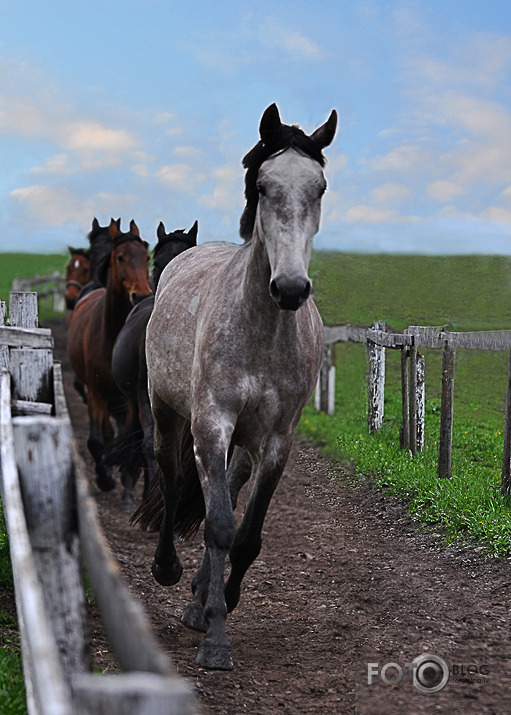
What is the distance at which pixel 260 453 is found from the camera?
170 inches

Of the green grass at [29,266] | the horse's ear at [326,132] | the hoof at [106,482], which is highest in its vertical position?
the green grass at [29,266]

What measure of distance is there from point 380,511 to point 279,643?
2.64 metres

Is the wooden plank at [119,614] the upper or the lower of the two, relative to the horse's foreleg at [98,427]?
upper

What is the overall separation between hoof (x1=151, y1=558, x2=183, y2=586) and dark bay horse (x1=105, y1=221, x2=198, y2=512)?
2.19m

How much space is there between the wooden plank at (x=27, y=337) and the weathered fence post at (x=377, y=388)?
19.4ft

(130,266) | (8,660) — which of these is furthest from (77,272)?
(8,660)

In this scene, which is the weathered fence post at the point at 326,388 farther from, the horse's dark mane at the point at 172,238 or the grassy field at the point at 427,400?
the horse's dark mane at the point at 172,238

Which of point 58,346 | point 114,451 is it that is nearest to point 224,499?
point 114,451

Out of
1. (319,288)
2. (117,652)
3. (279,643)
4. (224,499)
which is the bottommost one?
(279,643)

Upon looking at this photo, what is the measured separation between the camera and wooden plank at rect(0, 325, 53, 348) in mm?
4055

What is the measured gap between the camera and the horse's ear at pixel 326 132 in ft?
13.7

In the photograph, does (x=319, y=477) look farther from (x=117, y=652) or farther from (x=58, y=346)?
(x=58, y=346)

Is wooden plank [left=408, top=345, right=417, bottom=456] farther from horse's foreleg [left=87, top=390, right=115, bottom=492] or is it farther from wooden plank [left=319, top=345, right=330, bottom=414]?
wooden plank [left=319, top=345, right=330, bottom=414]

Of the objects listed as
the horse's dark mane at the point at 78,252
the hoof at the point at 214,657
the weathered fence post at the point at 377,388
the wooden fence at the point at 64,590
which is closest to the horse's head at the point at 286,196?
the wooden fence at the point at 64,590
